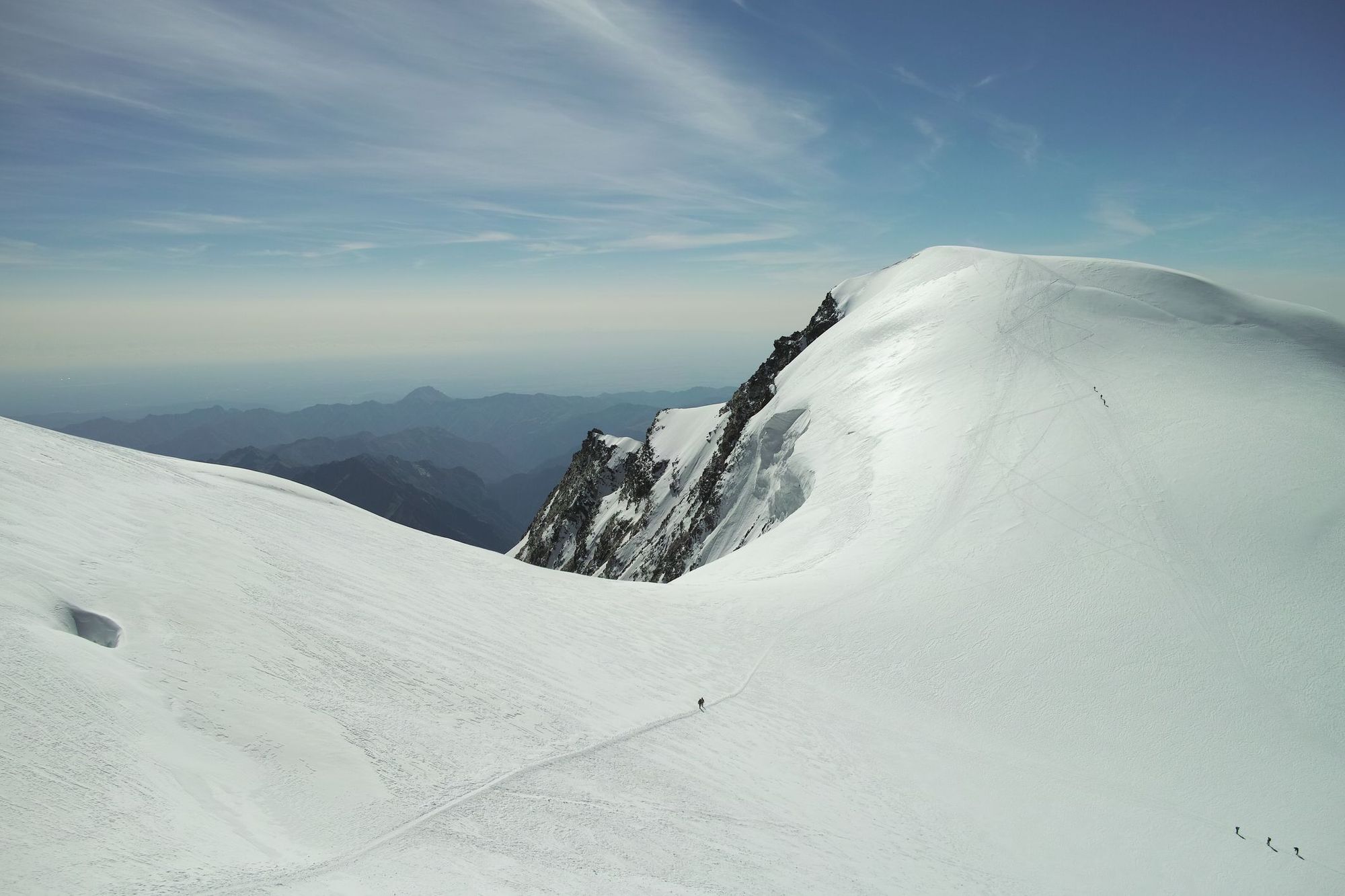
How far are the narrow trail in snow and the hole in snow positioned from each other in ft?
16.8

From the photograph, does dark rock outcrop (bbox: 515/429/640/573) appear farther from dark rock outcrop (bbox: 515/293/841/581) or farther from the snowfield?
the snowfield

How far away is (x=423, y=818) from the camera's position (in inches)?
334

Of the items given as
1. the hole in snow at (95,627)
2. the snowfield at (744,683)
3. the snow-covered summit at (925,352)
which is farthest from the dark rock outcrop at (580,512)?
the hole in snow at (95,627)

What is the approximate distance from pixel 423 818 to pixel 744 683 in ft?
32.8

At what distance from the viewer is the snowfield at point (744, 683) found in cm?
780

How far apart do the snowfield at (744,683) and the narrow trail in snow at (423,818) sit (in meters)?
0.04

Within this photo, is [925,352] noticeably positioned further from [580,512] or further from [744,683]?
[580,512]

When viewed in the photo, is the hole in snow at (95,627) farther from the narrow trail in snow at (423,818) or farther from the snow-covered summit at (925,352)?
the snow-covered summit at (925,352)

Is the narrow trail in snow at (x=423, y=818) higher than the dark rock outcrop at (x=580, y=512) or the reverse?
higher

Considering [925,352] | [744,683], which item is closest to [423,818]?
[744,683]

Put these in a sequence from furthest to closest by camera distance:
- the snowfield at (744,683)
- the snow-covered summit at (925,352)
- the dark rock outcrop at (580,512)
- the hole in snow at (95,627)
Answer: the dark rock outcrop at (580,512)
the snow-covered summit at (925,352)
the hole in snow at (95,627)
the snowfield at (744,683)

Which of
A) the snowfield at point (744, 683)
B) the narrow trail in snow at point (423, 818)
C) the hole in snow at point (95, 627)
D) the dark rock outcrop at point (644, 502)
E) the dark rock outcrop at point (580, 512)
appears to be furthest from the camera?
the dark rock outcrop at point (580, 512)

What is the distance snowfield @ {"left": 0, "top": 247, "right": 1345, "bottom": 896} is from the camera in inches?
307

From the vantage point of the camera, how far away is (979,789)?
13812mm
